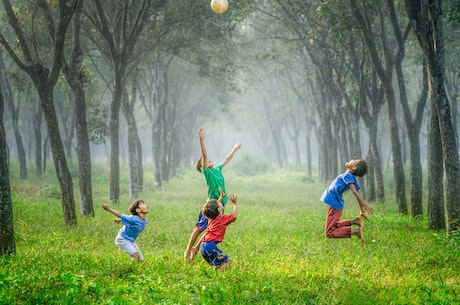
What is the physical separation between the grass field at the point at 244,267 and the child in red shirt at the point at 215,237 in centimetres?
18

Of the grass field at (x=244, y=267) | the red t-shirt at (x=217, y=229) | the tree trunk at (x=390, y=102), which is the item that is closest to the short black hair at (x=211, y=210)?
the red t-shirt at (x=217, y=229)

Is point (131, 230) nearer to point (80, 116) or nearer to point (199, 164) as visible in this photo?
point (199, 164)

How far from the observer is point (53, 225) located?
37.9ft

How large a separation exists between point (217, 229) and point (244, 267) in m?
0.88

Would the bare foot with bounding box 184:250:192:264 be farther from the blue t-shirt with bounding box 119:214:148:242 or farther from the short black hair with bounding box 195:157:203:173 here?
the short black hair with bounding box 195:157:203:173

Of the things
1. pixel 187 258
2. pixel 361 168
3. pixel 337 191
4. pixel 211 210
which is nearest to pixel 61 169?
pixel 187 258

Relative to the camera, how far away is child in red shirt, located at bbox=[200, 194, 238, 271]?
689 cm

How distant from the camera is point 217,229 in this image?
6.96m

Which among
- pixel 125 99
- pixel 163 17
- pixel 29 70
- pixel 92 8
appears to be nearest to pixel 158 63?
pixel 125 99

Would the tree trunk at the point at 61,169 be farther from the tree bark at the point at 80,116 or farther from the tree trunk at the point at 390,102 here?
the tree trunk at the point at 390,102

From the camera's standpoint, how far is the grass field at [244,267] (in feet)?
18.9

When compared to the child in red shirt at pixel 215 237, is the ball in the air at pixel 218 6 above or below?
above

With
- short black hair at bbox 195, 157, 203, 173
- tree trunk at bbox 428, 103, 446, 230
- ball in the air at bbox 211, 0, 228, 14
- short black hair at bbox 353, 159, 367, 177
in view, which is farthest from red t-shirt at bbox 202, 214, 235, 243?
ball in the air at bbox 211, 0, 228, 14

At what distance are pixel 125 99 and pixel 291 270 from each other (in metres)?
15.9
